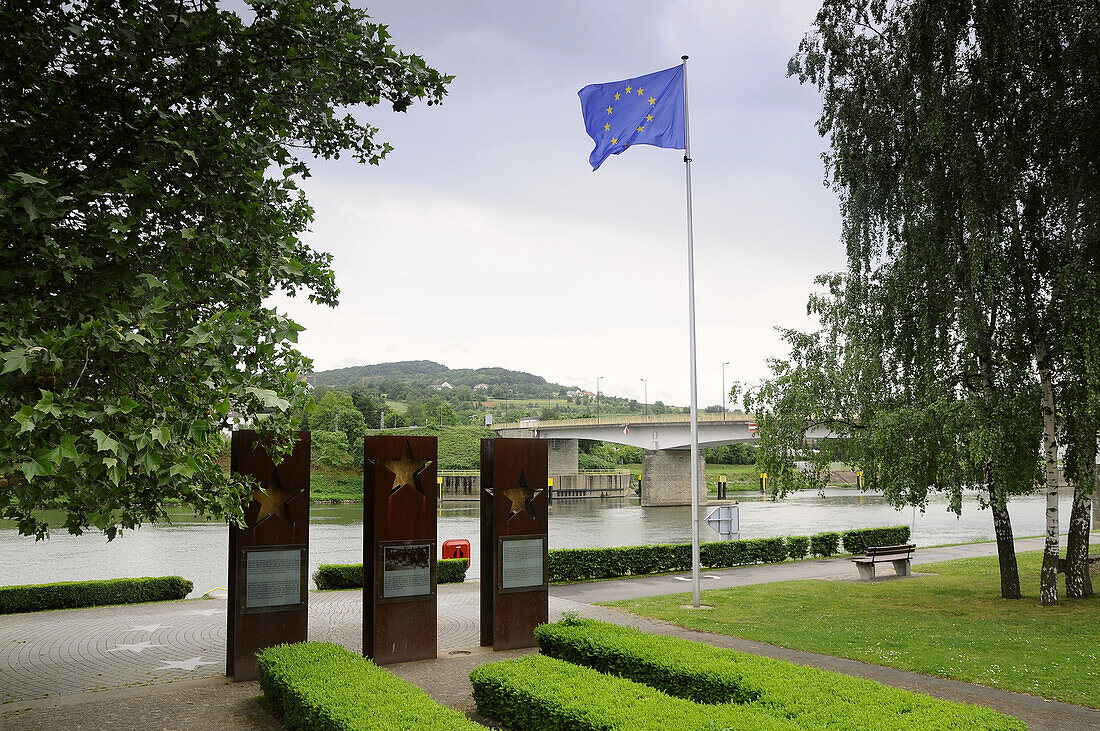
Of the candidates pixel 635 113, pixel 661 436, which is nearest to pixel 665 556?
pixel 635 113

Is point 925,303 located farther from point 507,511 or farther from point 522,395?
point 522,395

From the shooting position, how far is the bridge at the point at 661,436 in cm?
4841

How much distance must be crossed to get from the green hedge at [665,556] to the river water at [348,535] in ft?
19.1

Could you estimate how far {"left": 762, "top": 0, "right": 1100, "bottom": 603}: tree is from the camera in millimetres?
12508

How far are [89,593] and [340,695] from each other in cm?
1088

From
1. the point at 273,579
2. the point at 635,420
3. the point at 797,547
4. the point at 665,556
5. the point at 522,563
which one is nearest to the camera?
the point at 273,579

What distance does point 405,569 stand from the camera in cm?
1030

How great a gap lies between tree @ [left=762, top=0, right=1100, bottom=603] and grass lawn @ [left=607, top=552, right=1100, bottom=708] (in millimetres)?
1523

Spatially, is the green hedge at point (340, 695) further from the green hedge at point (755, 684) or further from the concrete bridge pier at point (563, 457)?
the concrete bridge pier at point (563, 457)

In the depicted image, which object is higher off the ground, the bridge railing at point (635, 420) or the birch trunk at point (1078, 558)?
the bridge railing at point (635, 420)

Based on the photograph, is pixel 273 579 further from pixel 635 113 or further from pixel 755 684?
pixel 635 113

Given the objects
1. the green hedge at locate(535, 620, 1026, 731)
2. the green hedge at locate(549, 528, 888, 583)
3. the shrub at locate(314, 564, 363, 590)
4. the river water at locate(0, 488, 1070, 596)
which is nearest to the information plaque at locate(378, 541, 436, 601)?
the green hedge at locate(535, 620, 1026, 731)

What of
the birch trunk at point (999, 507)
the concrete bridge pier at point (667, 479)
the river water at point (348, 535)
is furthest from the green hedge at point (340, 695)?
the concrete bridge pier at point (667, 479)

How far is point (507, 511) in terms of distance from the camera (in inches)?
435
